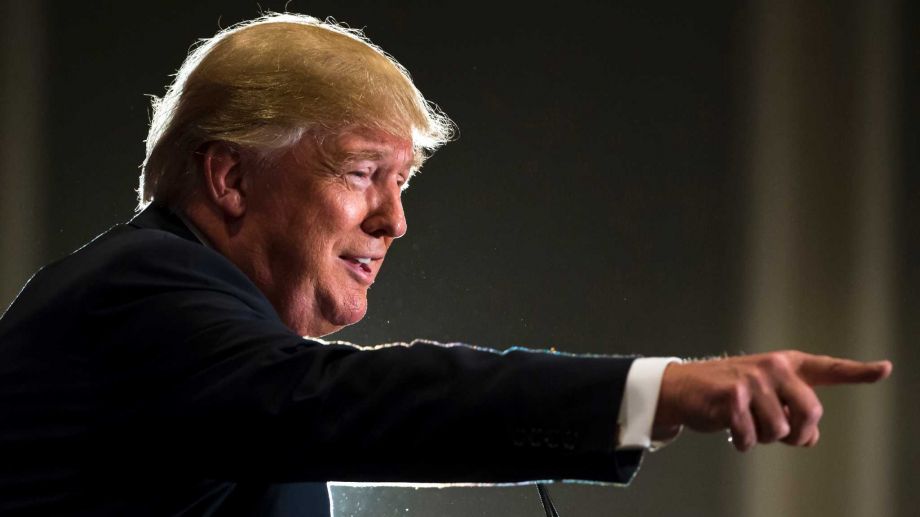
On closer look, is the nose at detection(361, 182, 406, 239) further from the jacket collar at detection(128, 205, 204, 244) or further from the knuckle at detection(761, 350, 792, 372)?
the knuckle at detection(761, 350, 792, 372)

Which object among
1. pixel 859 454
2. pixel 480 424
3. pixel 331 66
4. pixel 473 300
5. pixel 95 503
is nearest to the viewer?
pixel 480 424

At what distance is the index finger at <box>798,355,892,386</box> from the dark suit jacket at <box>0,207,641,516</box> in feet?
0.39

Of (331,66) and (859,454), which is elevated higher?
(331,66)

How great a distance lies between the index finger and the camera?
74 cm

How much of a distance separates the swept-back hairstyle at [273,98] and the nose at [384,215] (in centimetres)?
7

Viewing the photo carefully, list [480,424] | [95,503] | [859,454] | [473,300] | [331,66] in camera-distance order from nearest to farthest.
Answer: [480,424] < [95,503] < [331,66] < [473,300] < [859,454]

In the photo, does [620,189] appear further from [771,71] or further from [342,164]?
[342,164]

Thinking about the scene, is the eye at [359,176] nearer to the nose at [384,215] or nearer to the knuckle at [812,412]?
the nose at [384,215]

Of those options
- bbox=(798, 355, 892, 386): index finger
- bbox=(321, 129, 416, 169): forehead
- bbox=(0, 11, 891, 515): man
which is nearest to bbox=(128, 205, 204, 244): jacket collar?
bbox=(0, 11, 891, 515): man

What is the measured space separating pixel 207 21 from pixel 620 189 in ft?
2.22

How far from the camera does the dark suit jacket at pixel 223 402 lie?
32.5 inches

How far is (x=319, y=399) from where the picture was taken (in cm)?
87

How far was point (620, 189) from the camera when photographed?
1.85 meters

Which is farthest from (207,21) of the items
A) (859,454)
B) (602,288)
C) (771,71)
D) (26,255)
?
(859,454)
